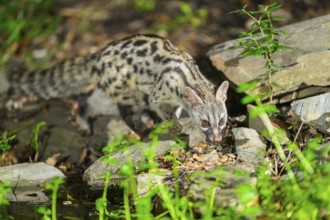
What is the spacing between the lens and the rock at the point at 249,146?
6181mm

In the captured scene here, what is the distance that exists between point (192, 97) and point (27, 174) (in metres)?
2.05

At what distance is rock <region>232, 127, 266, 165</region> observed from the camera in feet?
20.3

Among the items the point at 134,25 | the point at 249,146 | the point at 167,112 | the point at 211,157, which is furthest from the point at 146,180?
the point at 134,25

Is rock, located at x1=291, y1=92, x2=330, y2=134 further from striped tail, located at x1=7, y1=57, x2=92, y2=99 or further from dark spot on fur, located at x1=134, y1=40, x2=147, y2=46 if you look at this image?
striped tail, located at x1=7, y1=57, x2=92, y2=99

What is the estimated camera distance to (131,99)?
8102 millimetres

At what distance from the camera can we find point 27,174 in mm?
6699

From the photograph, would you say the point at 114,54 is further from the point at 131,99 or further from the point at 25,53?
the point at 25,53

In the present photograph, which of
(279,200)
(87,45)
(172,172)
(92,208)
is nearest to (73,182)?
(92,208)

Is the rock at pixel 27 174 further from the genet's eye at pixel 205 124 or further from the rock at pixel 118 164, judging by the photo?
the genet's eye at pixel 205 124

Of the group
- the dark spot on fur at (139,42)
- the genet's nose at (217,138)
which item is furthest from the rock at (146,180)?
the dark spot on fur at (139,42)

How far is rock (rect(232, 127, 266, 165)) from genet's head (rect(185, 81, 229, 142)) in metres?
0.27

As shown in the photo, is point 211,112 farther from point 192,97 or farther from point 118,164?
point 118,164

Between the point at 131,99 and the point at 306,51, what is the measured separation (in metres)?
2.34

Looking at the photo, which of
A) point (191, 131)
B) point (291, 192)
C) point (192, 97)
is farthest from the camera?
point (191, 131)
